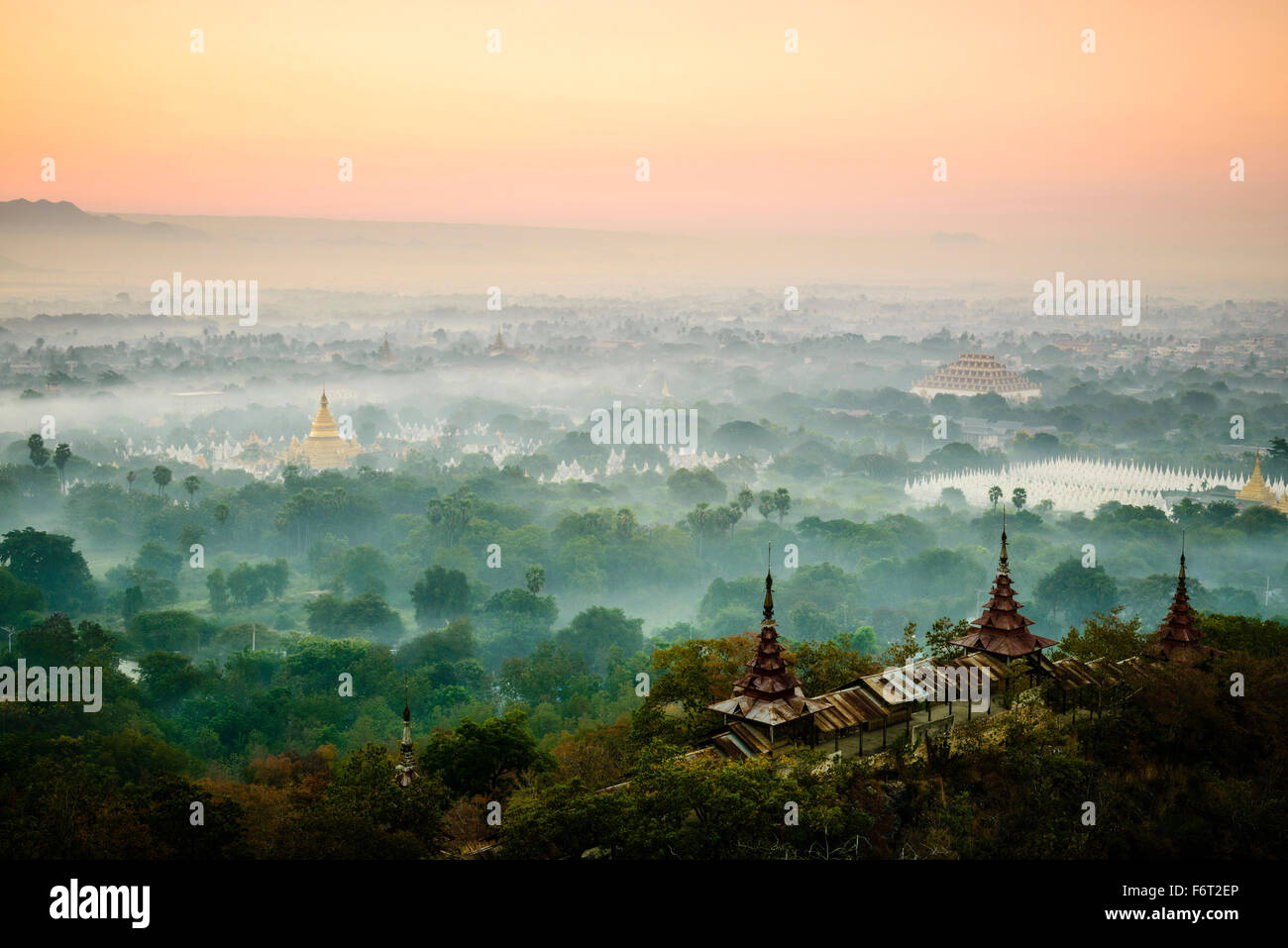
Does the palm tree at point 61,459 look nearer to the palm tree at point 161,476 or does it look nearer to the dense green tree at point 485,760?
the palm tree at point 161,476

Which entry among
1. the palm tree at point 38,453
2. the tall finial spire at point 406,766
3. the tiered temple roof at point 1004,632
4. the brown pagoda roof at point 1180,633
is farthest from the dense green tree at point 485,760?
the palm tree at point 38,453

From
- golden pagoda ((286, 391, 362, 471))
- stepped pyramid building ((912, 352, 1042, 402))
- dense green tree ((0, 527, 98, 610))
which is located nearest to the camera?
dense green tree ((0, 527, 98, 610))

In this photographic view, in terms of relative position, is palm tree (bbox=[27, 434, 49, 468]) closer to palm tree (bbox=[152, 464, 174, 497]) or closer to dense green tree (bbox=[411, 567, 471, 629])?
palm tree (bbox=[152, 464, 174, 497])

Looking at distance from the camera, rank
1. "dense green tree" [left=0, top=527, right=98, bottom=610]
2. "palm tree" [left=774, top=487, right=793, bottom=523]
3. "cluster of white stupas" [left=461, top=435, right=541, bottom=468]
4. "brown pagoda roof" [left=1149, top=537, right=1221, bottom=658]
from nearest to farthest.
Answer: "brown pagoda roof" [left=1149, top=537, right=1221, bottom=658] → "dense green tree" [left=0, top=527, right=98, bottom=610] → "palm tree" [left=774, top=487, right=793, bottom=523] → "cluster of white stupas" [left=461, top=435, right=541, bottom=468]

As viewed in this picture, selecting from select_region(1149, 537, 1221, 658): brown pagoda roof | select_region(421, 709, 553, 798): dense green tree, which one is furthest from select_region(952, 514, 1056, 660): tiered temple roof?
select_region(421, 709, 553, 798): dense green tree

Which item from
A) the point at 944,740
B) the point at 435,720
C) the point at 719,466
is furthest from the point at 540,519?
the point at 944,740

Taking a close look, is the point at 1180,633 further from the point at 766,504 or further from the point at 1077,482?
the point at 1077,482

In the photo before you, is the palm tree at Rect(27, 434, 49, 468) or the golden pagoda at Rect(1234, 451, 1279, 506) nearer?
→ the golden pagoda at Rect(1234, 451, 1279, 506)
